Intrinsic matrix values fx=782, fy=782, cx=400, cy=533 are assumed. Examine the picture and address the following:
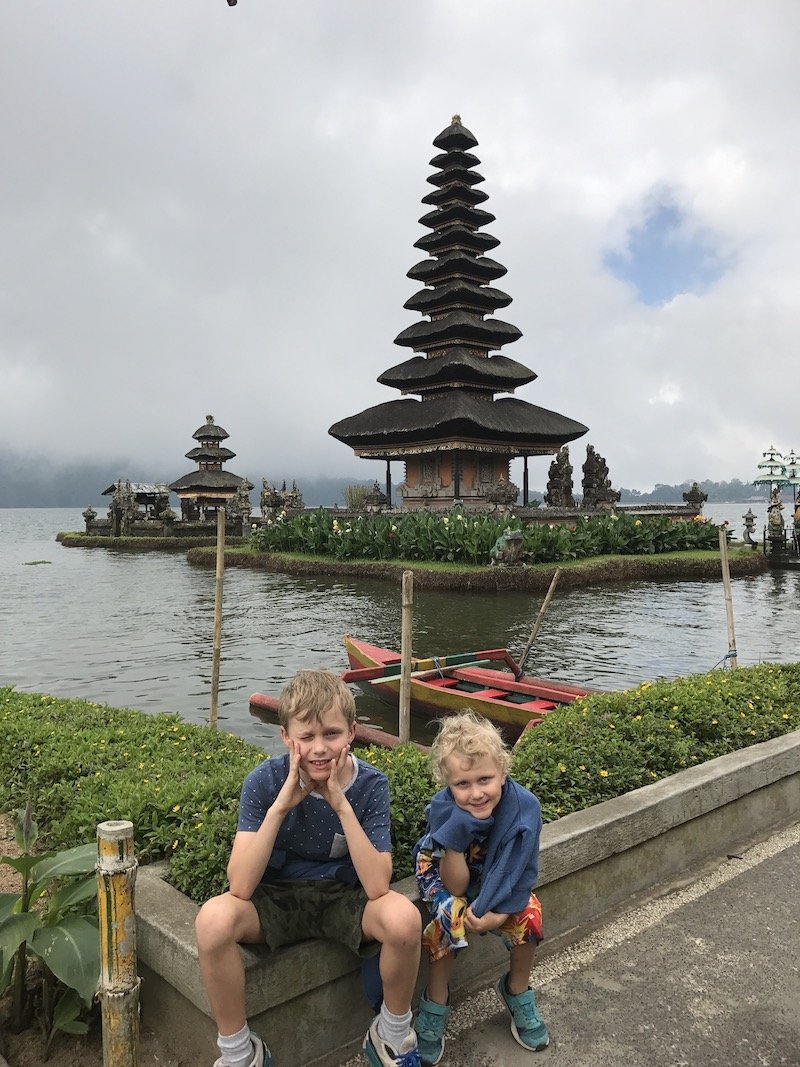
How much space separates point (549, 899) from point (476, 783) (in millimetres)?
1181

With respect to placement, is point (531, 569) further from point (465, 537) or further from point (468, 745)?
point (468, 745)

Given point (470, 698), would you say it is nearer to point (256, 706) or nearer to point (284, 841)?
point (256, 706)

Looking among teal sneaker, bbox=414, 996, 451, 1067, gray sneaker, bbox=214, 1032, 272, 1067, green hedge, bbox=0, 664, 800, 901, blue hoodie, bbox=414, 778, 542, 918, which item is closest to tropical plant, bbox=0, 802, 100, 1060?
green hedge, bbox=0, 664, 800, 901

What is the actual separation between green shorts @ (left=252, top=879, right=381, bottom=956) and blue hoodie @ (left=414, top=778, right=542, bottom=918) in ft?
1.39

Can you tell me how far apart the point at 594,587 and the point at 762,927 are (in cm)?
2109

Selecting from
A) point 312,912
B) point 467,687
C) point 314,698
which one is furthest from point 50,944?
point 467,687

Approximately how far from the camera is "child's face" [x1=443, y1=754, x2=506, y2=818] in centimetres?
317

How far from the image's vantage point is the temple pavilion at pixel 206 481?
5897 cm

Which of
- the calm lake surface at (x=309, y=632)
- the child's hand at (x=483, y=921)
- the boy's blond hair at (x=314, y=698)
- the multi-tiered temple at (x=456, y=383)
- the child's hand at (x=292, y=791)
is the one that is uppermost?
the multi-tiered temple at (x=456, y=383)

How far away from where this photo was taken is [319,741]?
9.96 ft

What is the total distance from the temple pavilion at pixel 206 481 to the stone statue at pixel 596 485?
26.7 meters

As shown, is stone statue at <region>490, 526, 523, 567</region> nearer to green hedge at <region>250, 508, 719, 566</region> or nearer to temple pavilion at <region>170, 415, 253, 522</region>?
green hedge at <region>250, 508, 719, 566</region>

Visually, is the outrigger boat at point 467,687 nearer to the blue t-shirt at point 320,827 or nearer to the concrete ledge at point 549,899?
the concrete ledge at point 549,899

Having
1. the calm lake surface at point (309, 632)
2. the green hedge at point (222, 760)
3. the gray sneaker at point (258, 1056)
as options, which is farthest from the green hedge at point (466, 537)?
the gray sneaker at point (258, 1056)
